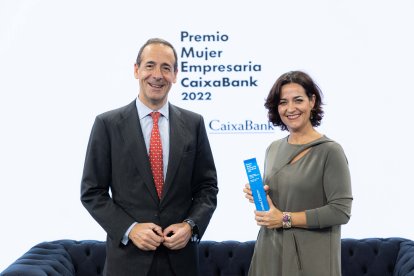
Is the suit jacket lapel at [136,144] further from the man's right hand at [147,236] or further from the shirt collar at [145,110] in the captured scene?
the man's right hand at [147,236]

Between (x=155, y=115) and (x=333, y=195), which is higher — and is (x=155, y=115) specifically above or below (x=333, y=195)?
above

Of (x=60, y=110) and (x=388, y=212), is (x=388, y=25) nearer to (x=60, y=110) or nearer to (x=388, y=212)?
(x=388, y=212)

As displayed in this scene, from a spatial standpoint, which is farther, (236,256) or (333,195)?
(236,256)

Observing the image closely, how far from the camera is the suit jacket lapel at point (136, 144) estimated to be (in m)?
2.47

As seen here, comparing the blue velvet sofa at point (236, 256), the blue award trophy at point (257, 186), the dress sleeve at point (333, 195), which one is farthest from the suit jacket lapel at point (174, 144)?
the blue velvet sofa at point (236, 256)

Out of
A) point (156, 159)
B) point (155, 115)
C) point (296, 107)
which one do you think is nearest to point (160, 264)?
point (156, 159)

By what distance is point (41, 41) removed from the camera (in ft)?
14.2

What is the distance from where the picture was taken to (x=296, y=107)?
2520 mm

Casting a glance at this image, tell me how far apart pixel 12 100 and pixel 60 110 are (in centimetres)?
36

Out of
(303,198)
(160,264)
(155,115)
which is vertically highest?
(155,115)

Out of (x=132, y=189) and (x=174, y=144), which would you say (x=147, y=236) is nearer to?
(x=132, y=189)

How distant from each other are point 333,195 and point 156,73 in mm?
888

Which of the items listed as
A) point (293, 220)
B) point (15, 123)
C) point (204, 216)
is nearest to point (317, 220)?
point (293, 220)

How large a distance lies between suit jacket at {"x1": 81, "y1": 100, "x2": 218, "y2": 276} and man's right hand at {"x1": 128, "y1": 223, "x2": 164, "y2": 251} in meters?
0.05
